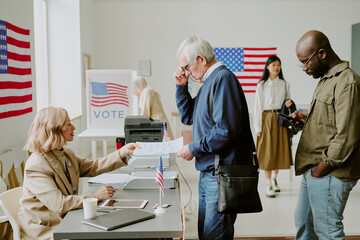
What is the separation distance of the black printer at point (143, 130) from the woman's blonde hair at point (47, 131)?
957 mm

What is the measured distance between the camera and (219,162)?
2.03 metres

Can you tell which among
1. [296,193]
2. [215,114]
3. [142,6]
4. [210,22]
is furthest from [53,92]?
[215,114]

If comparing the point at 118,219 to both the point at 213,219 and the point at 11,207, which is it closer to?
the point at 213,219

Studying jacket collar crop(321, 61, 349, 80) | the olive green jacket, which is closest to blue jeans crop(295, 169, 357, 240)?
the olive green jacket

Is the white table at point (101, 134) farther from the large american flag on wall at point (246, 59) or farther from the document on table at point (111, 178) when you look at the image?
the large american flag on wall at point (246, 59)

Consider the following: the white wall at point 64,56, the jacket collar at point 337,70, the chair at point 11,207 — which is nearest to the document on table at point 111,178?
the chair at point 11,207

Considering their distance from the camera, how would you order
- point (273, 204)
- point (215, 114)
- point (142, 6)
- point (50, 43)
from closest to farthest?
point (215, 114) < point (273, 204) < point (50, 43) < point (142, 6)

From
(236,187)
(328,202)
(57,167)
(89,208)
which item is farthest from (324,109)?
(57,167)

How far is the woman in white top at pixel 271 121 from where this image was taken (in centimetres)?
459

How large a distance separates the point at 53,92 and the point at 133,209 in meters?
4.96

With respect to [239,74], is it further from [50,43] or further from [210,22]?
[50,43]

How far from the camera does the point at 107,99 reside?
430 cm

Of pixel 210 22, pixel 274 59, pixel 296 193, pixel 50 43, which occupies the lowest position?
pixel 296 193

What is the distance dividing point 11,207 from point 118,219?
2.42 feet
